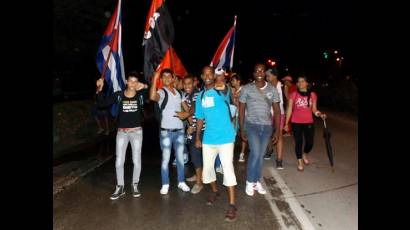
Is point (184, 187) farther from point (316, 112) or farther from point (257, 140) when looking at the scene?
point (316, 112)

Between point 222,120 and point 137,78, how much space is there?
157 centimetres

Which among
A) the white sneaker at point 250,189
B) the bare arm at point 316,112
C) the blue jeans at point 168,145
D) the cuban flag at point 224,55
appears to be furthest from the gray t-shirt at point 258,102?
the cuban flag at point 224,55

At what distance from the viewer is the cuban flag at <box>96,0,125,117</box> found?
6352mm

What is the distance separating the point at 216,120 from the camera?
5.11 meters

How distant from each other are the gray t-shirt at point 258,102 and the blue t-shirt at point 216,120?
21.8 inches

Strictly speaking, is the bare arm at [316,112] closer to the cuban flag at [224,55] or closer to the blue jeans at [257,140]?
the blue jeans at [257,140]

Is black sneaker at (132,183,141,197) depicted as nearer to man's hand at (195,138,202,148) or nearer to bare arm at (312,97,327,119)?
man's hand at (195,138,202,148)

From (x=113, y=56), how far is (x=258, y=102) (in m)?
2.57

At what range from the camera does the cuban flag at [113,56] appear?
20.8 feet

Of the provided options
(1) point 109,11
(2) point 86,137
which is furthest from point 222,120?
(1) point 109,11

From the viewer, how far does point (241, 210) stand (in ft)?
17.3

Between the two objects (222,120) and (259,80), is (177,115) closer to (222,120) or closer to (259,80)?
(222,120)

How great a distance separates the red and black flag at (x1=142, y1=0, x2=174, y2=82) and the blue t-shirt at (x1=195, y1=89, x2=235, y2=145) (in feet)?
4.87

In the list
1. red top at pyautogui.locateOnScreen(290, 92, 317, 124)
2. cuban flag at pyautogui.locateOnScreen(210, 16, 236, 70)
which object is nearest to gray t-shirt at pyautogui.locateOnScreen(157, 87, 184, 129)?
red top at pyautogui.locateOnScreen(290, 92, 317, 124)
